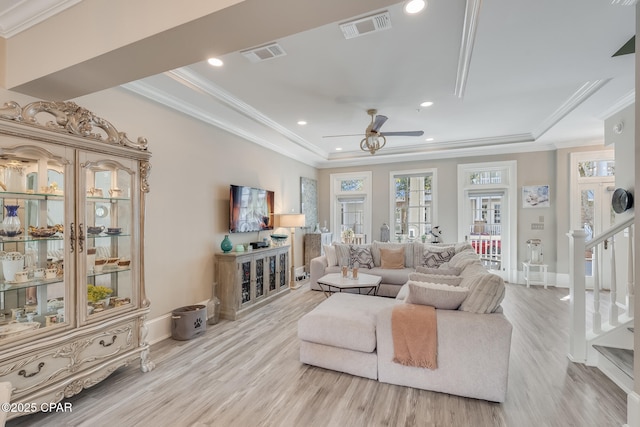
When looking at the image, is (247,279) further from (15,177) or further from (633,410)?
(633,410)

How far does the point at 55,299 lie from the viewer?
2.15 meters

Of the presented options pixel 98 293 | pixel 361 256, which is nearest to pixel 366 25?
pixel 98 293

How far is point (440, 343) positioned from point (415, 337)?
20cm

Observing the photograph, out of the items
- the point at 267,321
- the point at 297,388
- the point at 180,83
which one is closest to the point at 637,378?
the point at 297,388

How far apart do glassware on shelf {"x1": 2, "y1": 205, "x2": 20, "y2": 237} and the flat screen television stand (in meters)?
2.39

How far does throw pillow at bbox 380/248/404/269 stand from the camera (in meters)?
5.21

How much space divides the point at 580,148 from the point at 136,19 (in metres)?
7.18

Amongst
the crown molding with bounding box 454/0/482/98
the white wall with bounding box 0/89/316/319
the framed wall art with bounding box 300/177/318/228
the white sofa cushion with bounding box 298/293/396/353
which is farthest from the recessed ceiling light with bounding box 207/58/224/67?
the framed wall art with bounding box 300/177/318/228

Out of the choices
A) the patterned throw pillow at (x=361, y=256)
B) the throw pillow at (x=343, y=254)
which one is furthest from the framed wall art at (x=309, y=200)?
the patterned throw pillow at (x=361, y=256)

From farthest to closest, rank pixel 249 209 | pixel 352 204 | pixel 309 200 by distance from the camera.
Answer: pixel 352 204, pixel 309 200, pixel 249 209

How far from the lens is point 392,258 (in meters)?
5.25

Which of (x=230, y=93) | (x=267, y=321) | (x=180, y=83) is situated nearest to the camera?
(x=180, y=83)

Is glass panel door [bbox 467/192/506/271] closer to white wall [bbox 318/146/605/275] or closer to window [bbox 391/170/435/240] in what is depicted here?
white wall [bbox 318/146/605/275]

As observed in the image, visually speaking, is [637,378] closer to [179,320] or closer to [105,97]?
[179,320]
